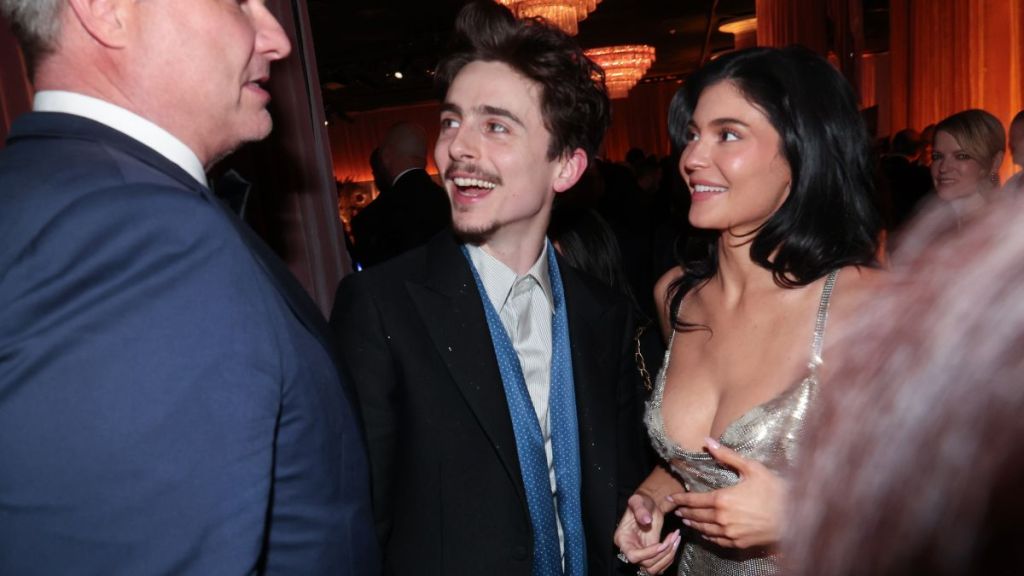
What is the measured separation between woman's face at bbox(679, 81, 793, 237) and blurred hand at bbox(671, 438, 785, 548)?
0.58 metres

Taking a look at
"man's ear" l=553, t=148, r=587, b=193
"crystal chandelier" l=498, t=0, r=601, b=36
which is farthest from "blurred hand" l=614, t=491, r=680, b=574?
"crystal chandelier" l=498, t=0, r=601, b=36

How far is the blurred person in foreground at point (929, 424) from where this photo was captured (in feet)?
1.10

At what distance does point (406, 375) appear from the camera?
1434 millimetres

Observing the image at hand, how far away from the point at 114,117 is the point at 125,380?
35cm

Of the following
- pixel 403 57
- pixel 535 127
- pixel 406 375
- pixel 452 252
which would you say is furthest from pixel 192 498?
pixel 403 57

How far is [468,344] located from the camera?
148cm

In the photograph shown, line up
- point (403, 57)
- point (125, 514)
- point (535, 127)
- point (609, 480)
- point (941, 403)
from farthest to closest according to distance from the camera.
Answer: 1. point (403, 57)
2. point (535, 127)
3. point (609, 480)
4. point (125, 514)
5. point (941, 403)

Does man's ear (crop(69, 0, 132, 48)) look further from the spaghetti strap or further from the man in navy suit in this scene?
the spaghetti strap

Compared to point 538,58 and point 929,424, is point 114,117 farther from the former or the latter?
point 538,58

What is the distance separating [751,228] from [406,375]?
34.3 inches

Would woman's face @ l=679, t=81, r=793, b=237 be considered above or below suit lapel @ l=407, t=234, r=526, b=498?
above

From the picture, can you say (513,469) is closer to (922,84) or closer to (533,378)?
(533,378)

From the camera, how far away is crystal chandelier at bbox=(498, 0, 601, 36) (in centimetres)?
613

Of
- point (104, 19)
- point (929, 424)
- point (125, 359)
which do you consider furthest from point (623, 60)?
point (929, 424)
